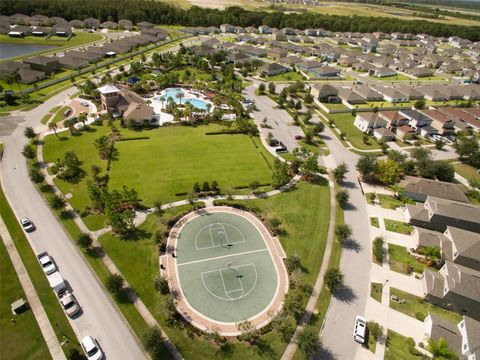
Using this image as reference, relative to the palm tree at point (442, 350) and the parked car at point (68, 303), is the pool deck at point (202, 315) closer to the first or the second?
the parked car at point (68, 303)

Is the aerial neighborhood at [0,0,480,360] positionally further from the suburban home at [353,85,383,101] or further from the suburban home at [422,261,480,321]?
the suburban home at [353,85,383,101]

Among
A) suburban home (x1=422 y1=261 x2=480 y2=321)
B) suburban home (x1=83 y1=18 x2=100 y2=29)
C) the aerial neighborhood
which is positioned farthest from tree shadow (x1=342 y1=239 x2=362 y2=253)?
suburban home (x1=83 y1=18 x2=100 y2=29)

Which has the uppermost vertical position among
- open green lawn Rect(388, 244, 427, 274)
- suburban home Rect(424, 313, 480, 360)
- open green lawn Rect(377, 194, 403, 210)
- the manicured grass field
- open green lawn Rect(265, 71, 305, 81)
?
open green lawn Rect(265, 71, 305, 81)

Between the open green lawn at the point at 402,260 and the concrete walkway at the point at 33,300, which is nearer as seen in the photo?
the concrete walkway at the point at 33,300

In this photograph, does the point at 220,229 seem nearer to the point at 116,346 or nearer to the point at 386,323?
the point at 116,346

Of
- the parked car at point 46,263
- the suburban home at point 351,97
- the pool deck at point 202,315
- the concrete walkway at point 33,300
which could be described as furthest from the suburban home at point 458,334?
the suburban home at point 351,97

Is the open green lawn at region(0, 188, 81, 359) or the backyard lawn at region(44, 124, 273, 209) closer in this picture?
the open green lawn at region(0, 188, 81, 359)
